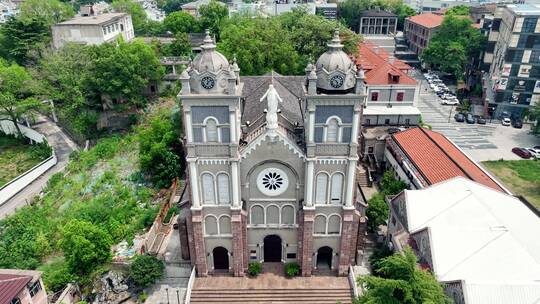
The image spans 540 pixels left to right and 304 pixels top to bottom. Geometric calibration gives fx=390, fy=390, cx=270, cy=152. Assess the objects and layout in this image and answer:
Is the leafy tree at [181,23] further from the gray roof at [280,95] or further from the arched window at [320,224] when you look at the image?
the arched window at [320,224]

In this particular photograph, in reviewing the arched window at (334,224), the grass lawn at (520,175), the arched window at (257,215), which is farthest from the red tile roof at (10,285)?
the grass lawn at (520,175)

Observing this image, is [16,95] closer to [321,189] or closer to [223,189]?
[223,189]

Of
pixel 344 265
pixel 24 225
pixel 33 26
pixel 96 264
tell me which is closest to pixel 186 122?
pixel 96 264

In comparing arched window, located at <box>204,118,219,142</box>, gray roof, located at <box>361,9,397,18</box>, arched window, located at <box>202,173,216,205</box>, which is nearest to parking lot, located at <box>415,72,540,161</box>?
arched window, located at <box>202,173,216,205</box>

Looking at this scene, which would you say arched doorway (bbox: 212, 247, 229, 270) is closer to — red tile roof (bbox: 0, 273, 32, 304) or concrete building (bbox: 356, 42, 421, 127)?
red tile roof (bbox: 0, 273, 32, 304)

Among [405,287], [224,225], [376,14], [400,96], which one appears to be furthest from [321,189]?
[376,14]

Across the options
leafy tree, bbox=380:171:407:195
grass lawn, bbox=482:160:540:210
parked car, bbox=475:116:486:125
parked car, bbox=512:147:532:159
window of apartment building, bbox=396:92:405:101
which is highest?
window of apartment building, bbox=396:92:405:101
